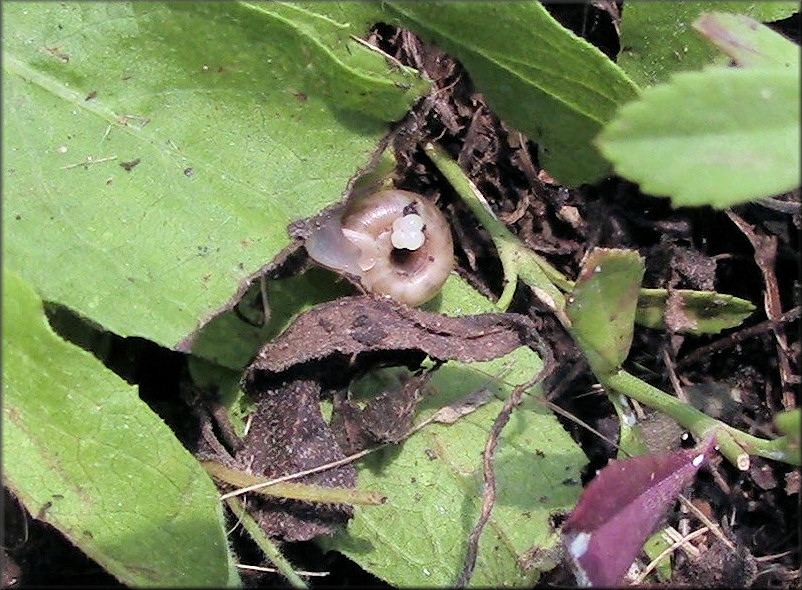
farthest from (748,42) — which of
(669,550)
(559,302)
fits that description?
(669,550)

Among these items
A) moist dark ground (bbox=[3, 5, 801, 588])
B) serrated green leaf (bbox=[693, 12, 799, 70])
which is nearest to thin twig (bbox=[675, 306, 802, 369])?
moist dark ground (bbox=[3, 5, 801, 588])

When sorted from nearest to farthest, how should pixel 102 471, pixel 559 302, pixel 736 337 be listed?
pixel 102 471, pixel 559 302, pixel 736 337

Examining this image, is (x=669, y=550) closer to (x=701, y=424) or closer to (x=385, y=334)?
(x=701, y=424)

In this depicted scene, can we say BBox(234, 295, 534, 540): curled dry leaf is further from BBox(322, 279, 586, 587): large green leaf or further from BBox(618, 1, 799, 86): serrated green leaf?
BBox(618, 1, 799, 86): serrated green leaf

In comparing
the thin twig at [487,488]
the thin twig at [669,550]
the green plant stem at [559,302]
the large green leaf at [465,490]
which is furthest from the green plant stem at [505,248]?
the thin twig at [669,550]

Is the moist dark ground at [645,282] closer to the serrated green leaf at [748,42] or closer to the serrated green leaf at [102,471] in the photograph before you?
the serrated green leaf at [102,471]

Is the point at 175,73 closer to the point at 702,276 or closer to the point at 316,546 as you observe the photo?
the point at 316,546
